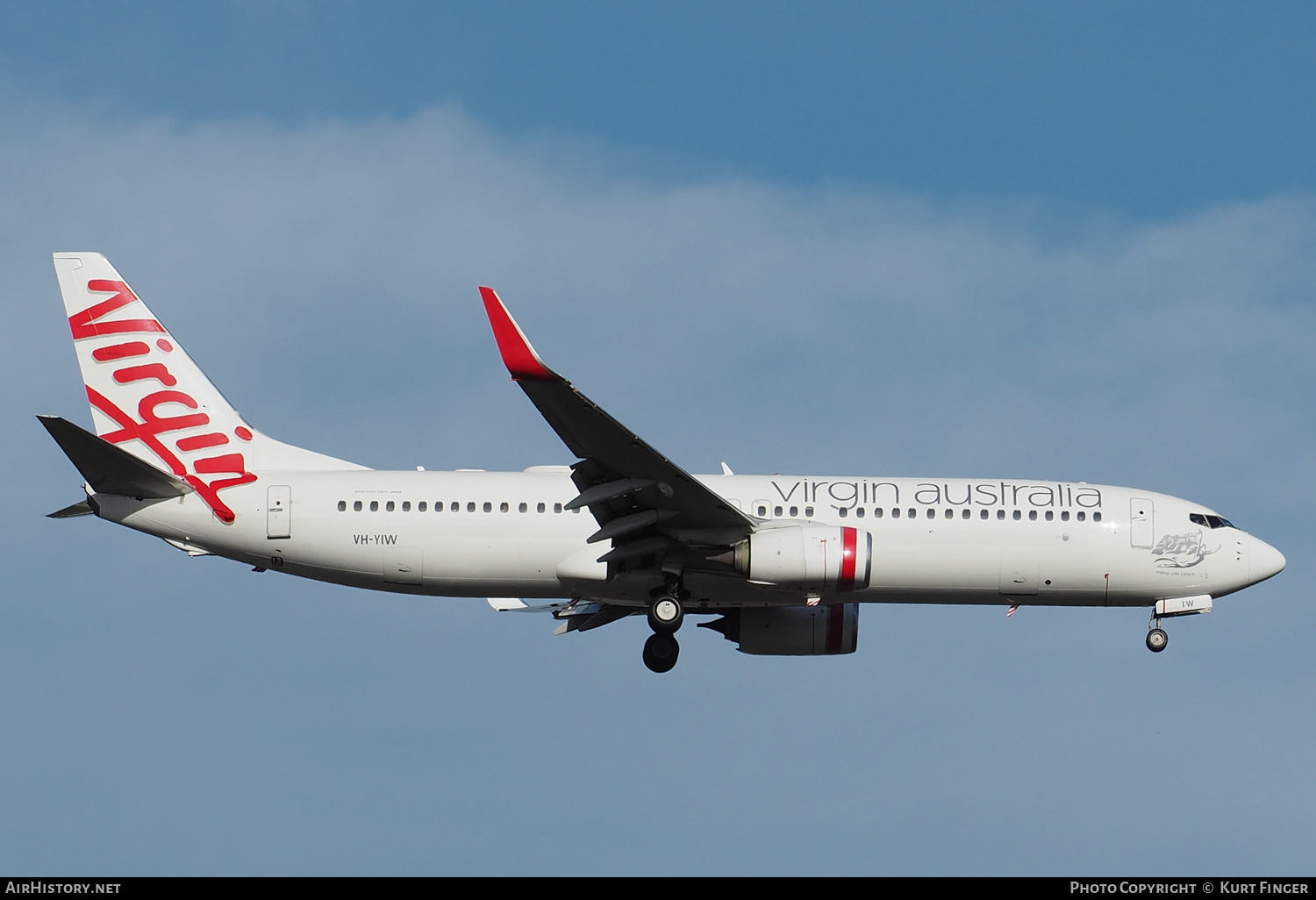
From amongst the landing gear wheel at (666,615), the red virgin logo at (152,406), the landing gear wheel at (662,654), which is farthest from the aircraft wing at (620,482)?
the red virgin logo at (152,406)

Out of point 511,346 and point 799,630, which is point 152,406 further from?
point 799,630

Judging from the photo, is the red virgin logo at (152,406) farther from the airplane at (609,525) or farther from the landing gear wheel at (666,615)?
the landing gear wheel at (666,615)

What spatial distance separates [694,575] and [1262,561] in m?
12.4

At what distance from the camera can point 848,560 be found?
92.8 feet

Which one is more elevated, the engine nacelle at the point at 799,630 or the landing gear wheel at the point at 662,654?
the engine nacelle at the point at 799,630

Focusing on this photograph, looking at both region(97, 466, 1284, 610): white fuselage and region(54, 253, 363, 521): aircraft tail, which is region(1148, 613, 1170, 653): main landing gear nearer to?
region(97, 466, 1284, 610): white fuselage

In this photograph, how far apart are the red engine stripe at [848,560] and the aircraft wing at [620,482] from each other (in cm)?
185

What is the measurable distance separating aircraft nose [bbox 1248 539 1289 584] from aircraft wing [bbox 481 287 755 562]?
11.3 meters

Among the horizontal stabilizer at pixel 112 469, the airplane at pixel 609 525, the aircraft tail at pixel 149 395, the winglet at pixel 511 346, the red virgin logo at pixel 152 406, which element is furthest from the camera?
the aircraft tail at pixel 149 395

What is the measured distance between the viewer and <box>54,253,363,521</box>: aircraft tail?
31.2 metres

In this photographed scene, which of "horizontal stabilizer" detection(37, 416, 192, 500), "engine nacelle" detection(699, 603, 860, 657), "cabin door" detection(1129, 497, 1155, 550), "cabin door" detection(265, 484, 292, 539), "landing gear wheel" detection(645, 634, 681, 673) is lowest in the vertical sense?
"landing gear wheel" detection(645, 634, 681, 673)

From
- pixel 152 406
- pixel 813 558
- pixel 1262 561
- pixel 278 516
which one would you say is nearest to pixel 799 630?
pixel 813 558

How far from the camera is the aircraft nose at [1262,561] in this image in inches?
1265

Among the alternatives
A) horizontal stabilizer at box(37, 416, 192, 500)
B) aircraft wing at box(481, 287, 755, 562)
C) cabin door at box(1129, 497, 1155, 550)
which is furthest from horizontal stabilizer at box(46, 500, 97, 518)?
cabin door at box(1129, 497, 1155, 550)
